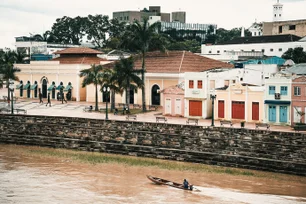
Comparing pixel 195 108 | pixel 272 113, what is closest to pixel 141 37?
pixel 195 108

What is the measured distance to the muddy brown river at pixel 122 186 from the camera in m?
32.5

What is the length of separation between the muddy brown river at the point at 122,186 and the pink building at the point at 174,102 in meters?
12.7

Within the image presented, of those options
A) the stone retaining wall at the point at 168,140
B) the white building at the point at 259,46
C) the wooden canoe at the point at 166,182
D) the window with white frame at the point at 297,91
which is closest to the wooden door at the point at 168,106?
the stone retaining wall at the point at 168,140

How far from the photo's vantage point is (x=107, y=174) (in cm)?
3869

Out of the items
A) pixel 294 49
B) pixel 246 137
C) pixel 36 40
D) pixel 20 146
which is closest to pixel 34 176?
pixel 20 146

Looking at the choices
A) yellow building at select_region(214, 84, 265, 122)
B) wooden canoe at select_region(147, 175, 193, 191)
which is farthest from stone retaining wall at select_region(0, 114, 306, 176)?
wooden canoe at select_region(147, 175, 193, 191)

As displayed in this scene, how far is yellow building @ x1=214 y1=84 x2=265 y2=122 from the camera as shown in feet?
155

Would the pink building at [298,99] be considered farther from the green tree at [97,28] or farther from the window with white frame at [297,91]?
the green tree at [97,28]

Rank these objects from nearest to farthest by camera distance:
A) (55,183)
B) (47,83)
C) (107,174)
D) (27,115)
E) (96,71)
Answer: (55,183) → (107,174) → (27,115) → (96,71) → (47,83)

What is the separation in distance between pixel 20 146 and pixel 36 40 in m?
74.1

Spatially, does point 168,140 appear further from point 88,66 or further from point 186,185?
point 88,66

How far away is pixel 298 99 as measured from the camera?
45.2 meters

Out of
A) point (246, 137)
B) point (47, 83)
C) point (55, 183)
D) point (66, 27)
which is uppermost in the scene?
point (66, 27)

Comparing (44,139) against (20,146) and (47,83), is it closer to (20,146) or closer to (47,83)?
(20,146)
